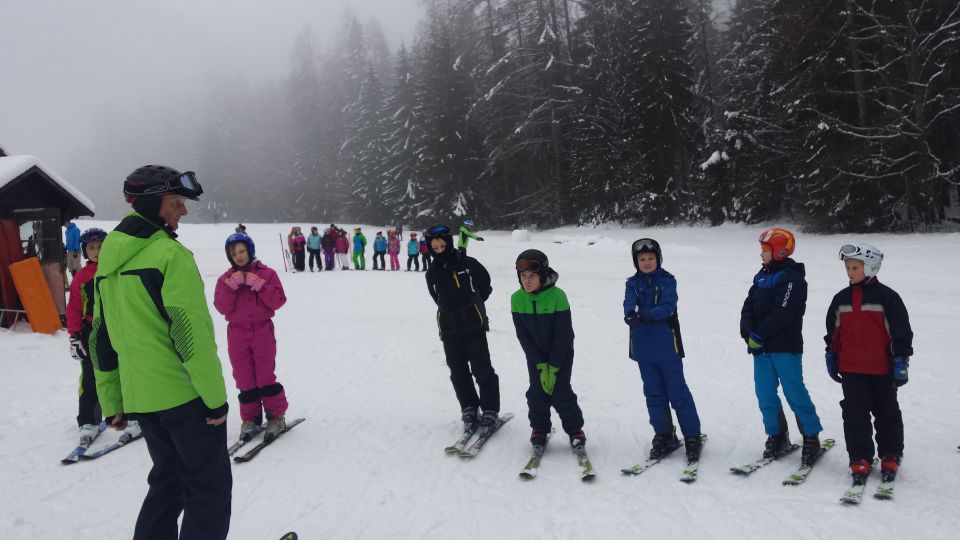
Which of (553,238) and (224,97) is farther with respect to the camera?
(224,97)

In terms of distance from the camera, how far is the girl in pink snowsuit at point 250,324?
528cm

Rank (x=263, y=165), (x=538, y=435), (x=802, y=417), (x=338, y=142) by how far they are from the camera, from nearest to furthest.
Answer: (x=802, y=417), (x=538, y=435), (x=338, y=142), (x=263, y=165)

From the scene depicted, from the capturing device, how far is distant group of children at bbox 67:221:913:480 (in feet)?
13.2

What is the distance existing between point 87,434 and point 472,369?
391 centimetres

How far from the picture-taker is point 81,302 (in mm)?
5254

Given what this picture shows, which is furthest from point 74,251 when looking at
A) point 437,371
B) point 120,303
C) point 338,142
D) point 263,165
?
point 263,165

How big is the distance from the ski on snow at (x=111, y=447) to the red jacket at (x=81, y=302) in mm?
1099

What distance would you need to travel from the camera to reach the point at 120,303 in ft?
8.89

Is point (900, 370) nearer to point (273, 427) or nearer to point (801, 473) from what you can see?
point (801, 473)

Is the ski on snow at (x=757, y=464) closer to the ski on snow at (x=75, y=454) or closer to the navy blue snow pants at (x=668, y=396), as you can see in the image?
the navy blue snow pants at (x=668, y=396)

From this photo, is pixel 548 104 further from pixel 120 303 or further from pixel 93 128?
pixel 93 128

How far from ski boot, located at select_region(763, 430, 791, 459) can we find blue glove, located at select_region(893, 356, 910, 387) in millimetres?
981

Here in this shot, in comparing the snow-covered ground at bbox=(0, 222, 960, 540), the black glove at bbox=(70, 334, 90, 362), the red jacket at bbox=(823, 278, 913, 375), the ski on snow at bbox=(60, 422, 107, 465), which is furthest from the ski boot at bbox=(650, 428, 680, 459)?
the ski on snow at bbox=(60, 422, 107, 465)

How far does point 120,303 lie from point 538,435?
3390 millimetres
